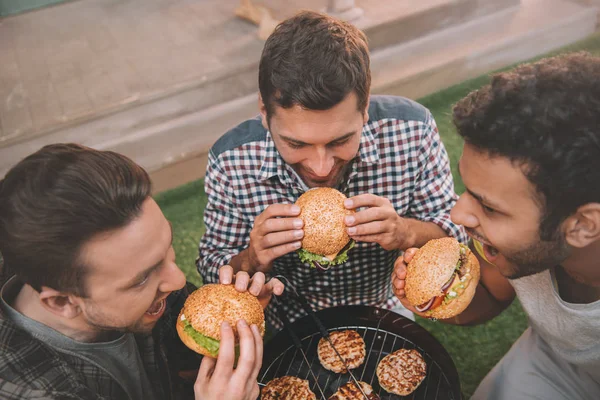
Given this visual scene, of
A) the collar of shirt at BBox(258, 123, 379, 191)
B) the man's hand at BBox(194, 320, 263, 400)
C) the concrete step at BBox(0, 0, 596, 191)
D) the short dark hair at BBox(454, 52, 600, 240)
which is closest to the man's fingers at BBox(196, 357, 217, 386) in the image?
the man's hand at BBox(194, 320, 263, 400)

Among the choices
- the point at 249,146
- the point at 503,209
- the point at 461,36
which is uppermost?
the point at 503,209

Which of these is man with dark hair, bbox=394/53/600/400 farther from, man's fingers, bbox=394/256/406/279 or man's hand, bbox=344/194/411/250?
man's hand, bbox=344/194/411/250

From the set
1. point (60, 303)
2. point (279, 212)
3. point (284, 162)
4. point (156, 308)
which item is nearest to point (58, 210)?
point (60, 303)

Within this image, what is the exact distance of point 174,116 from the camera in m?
5.71

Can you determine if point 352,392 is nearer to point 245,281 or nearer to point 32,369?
point 245,281

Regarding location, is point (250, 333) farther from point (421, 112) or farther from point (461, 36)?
point (461, 36)

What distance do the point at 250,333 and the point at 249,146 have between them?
120 cm

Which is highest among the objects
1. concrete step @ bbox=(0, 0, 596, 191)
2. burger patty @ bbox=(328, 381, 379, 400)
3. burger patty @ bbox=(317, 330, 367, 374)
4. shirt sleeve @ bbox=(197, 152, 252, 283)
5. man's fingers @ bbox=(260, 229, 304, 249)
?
man's fingers @ bbox=(260, 229, 304, 249)

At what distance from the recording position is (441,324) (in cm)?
388

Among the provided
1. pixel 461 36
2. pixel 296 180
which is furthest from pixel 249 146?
pixel 461 36

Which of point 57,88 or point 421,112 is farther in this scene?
point 57,88

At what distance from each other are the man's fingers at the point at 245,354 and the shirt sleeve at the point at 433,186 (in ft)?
4.66

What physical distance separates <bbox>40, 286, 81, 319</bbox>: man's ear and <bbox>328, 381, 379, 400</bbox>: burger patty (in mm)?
1291

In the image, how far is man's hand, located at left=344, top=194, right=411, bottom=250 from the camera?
99.5 inches
